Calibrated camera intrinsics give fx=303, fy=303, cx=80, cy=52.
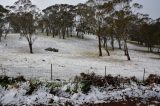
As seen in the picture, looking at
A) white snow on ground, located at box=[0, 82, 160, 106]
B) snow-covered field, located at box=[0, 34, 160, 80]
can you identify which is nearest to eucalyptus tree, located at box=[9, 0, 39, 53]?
snow-covered field, located at box=[0, 34, 160, 80]

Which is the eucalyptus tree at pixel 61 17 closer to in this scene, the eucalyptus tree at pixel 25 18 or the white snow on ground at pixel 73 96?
the eucalyptus tree at pixel 25 18

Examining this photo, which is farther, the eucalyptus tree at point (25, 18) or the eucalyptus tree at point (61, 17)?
the eucalyptus tree at point (61, 17)

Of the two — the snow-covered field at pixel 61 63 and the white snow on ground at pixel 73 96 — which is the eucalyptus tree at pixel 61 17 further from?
the white snow on ground at pixel 73 96

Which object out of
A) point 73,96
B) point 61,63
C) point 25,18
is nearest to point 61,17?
point 25,18

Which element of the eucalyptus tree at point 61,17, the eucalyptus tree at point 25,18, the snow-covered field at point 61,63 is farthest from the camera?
the eucalyptus tree at point 61,17

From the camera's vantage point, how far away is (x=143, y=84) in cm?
2130

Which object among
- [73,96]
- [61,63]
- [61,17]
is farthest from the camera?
[61,17]

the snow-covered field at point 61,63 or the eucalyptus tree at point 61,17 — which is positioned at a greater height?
the eucalyptus tree at point 61,17

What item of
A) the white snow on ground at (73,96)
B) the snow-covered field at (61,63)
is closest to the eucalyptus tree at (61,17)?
the snow-covered field at (61,63)

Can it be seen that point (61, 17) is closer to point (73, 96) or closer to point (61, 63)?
point (61, 63)

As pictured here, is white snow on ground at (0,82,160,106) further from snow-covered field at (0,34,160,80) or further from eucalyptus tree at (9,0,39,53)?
eucalyptus tree at (9,0,39,53)

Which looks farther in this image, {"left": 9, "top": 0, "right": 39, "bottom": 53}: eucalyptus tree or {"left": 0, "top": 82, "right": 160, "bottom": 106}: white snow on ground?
{"left": 9, "top": 0, "right": 39, "bottom": 53}: eucalyptus tree

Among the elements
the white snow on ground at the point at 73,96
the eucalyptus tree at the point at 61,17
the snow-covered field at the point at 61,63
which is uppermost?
the eucalyptus tree at the point at 61,17

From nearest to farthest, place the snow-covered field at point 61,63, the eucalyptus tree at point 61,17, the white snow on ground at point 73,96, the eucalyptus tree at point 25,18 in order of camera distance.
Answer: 1. the white snow on ground at point 73,96
2. the snow-covered field at point 61,63
3. the eucalyptus tree at point 25,18
4. the eucalyptus tree at point 61,17
